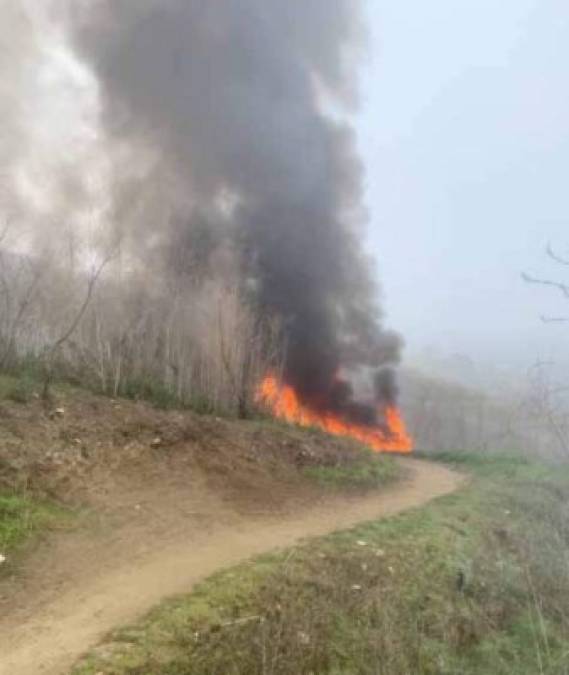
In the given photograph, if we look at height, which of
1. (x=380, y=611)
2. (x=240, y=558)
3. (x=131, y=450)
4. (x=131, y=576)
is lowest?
(x=380, y=611)

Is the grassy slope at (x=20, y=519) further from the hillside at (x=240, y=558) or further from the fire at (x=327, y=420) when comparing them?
the fire at (x=327, y=420)

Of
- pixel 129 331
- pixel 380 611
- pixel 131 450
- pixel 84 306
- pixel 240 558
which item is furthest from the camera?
pixel 129 331

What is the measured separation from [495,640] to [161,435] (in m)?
8.15

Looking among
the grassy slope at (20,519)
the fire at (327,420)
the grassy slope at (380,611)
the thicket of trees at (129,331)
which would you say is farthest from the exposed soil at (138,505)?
the fire at (327,420)

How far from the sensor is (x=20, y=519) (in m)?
10.8

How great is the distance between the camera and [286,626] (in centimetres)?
939

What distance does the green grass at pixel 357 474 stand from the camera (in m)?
17.4

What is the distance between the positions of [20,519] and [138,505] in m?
2.47

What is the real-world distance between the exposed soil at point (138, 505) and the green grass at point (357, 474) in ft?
1.24

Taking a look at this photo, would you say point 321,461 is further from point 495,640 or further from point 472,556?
point 495,640

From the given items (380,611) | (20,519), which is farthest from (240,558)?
(20,519)

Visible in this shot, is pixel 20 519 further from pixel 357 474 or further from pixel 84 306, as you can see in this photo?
pixel 357 474

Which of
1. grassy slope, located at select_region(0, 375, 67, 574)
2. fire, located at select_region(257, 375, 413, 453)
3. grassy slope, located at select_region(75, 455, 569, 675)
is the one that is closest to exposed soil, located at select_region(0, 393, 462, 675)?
grassy slope, located at select_region(0, 375, 67, 574)

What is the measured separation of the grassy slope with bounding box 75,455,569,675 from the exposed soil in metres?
0.64
